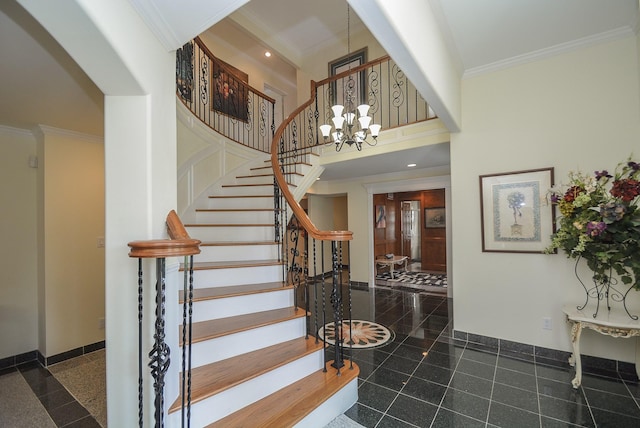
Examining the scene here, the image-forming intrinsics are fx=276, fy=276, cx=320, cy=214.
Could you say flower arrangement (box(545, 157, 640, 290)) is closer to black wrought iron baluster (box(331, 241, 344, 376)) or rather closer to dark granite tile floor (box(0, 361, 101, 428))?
black wrought iron baluster (box(331, 241, 344, 376))

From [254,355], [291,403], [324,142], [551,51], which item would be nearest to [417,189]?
[324,142]

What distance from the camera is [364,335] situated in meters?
3.39

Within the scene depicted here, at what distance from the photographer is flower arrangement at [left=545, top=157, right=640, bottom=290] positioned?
2168 millimetres

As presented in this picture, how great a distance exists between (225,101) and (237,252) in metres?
3.77

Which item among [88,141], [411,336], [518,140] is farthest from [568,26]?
[88,141]

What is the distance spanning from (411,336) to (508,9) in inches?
133

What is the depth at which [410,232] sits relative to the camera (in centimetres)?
888

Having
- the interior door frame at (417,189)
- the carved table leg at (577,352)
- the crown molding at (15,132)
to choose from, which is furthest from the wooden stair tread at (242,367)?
the interior door frame at (417,189)

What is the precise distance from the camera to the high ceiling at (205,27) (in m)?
1.44

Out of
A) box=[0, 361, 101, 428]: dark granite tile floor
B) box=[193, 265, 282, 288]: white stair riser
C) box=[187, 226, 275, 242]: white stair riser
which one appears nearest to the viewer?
box=[0, 361, 101, 428]: dark granite tile floor

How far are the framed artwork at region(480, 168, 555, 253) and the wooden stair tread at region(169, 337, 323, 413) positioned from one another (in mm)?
2239

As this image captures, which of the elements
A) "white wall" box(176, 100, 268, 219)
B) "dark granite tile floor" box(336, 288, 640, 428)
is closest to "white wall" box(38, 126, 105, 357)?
"white wall" box(176, 100, 268, 219)

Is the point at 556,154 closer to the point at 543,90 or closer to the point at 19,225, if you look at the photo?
the point at 543,90

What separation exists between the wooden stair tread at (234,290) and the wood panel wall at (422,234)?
5180 mm
